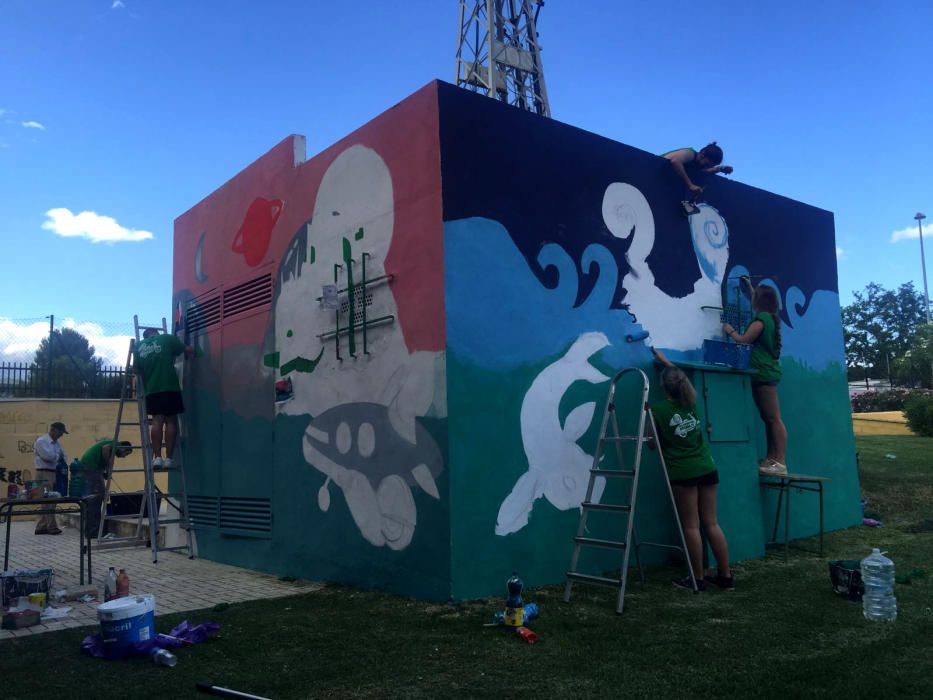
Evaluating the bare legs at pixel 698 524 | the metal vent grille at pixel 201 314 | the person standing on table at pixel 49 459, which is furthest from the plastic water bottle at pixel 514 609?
the person standing on table at pixel 49 459

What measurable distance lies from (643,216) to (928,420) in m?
16.7

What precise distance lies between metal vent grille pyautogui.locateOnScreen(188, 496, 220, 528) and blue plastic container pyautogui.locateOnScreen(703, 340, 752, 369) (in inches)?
238

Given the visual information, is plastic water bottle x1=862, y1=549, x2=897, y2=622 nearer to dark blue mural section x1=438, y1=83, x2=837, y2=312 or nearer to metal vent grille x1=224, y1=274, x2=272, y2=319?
dark blue mural section x1=438, y1=83, x2=837, y2=312

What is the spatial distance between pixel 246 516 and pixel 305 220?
342cm

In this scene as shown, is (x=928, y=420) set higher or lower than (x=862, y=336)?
lower

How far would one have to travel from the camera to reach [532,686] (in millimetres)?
3801

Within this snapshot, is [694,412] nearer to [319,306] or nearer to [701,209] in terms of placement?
[701,209]

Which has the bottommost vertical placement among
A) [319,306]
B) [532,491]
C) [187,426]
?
[532,491]

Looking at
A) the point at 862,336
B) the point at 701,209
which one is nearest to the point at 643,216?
the point at 701,209

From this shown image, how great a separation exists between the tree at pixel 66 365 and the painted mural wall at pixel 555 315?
1134 cm

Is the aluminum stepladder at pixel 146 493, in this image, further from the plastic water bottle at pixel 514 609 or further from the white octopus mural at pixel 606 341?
the plastic water bottle at pixel 514 609

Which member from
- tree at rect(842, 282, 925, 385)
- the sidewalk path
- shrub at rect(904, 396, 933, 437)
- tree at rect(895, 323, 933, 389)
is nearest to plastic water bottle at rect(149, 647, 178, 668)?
the sidewalk path

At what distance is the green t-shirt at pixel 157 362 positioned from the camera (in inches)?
357

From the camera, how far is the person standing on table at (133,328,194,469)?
9078mm
